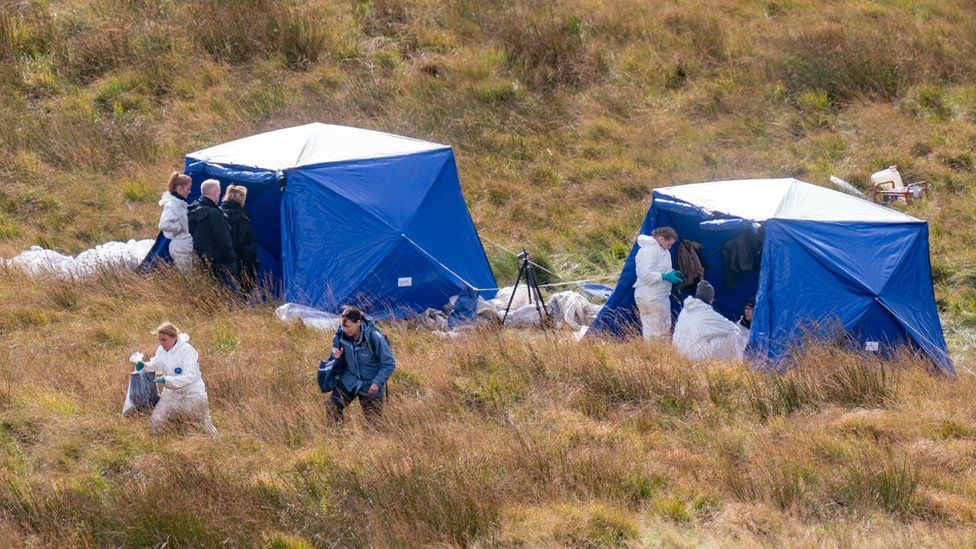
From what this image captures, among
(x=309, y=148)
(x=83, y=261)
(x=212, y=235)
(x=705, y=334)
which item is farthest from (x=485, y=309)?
(x=83, y=261)

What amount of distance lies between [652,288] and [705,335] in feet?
2.52

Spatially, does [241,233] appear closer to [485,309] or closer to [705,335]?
[485,309]

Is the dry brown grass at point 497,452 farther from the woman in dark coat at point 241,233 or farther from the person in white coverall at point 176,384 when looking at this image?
the woman in dark coat at point 241,233

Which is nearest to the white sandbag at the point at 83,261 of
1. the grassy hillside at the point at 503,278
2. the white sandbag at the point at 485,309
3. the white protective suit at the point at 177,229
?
the grassy hillside at the point at 503,278

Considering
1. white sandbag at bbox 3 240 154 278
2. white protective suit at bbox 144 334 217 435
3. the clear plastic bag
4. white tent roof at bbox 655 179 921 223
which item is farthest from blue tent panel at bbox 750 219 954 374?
white sandbag at bbox 3 240 154 278

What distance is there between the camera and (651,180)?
15.2 metres

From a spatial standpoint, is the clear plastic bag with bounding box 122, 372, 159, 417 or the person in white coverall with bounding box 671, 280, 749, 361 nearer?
the clear plastic bag with bounding box 122, 372, 159, 417

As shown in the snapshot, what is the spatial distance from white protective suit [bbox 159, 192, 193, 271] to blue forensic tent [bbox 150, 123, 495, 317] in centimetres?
62

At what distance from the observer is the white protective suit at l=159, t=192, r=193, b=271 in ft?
36.5

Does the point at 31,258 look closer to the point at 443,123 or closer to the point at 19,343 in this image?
the point at 19,343

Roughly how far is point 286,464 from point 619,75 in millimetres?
11655

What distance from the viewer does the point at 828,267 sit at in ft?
30.3

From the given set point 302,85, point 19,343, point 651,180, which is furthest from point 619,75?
point 19,343

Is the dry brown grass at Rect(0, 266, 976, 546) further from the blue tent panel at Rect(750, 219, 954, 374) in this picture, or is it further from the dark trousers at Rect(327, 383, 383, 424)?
the blue tent panel at Rect(750, 219, 954, 374)
